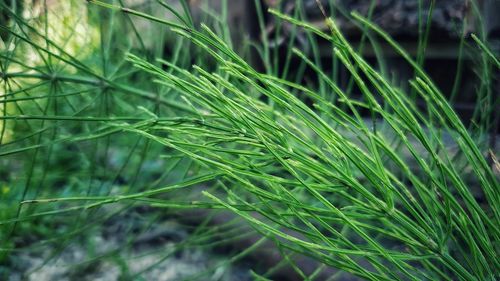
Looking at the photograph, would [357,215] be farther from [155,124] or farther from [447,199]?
[155,124]

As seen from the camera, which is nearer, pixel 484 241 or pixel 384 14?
pixel 484 241

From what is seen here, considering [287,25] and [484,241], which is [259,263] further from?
[287,25]

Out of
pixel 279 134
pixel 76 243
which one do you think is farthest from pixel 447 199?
pixel 76 243

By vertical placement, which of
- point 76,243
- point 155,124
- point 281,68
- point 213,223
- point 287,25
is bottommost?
point 76,243

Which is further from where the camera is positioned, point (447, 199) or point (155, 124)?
point (155, 124)

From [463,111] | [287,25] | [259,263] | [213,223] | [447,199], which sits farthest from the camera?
[287,25]

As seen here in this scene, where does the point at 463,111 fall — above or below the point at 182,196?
above

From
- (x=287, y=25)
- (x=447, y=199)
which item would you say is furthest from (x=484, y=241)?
(x=287, y=25)

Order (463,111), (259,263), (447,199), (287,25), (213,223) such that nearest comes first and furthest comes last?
(447,199) → (259,263) → (213,223) → (463,111) → (287,25)

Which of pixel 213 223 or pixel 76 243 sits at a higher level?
pixel 213 223
